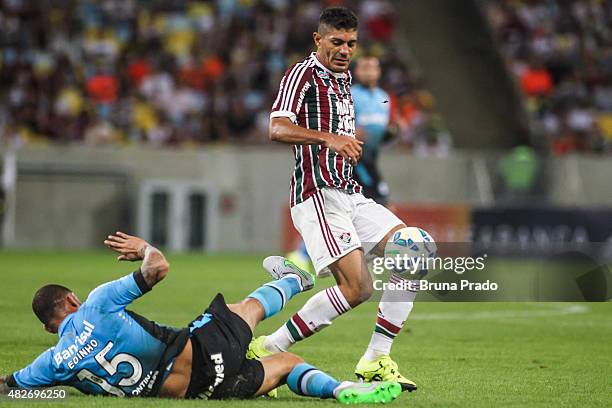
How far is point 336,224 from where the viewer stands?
7168mm

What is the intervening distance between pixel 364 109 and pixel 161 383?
246 inches

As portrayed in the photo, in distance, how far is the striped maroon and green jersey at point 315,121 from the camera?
23.8 ft

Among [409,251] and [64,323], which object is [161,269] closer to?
[64,323]

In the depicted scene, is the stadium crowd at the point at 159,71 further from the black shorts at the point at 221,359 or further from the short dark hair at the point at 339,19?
the black shorts at the point at 221,359

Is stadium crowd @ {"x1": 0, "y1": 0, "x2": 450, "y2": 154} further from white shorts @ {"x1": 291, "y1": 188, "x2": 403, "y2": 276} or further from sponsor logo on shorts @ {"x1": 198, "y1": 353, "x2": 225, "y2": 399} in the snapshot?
sponsor logo on shorts @ {"x1": 198, "y1": 353, "x2": 225, "y2": 399}

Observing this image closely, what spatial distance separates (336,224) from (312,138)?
576mm

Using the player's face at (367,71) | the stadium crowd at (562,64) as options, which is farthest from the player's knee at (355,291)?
the stadium crowd at (562,64)

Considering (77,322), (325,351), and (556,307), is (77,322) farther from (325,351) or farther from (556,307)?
(556,307)

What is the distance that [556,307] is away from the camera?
1337 cm

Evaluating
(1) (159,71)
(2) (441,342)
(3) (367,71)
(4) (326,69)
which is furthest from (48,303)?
(1) (159,71)

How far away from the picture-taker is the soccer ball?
7.25 meters

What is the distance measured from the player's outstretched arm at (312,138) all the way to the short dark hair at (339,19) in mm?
662

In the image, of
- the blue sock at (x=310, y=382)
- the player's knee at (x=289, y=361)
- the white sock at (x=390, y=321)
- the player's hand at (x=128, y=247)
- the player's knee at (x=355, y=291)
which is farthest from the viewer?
the white sock at (x=390, y=321)

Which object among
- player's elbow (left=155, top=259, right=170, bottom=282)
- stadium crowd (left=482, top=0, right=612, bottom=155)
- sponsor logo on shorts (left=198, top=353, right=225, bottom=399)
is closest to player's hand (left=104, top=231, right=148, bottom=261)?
player's elbow (left=155, top=259, right=170, bottom=282)
